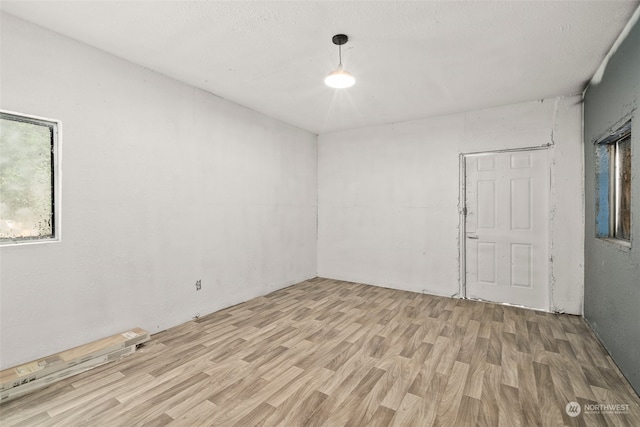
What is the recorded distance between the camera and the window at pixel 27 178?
2303mm

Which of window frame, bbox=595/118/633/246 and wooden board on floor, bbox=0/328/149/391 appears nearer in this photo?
wooden board on floor, bbox=0/328/149/391

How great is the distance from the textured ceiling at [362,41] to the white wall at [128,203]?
0.31 metres

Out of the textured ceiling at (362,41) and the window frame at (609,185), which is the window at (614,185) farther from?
the textured ceiling at (362,41)

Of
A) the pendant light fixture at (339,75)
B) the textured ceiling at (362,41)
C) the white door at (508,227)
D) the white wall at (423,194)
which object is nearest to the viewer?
the textured ceiling at (362,41)

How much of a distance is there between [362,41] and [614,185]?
2.90 meters

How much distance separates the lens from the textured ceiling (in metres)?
2.20

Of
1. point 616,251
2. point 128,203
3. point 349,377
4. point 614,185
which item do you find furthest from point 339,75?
point 614,185

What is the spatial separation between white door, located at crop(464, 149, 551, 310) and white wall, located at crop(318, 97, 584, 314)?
0.45 feet

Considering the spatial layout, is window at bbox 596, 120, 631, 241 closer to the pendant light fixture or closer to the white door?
the white door

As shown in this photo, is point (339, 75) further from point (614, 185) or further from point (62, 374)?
point (62, 374)

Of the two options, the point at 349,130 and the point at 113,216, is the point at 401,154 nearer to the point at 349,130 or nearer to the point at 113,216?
the point at 349,130

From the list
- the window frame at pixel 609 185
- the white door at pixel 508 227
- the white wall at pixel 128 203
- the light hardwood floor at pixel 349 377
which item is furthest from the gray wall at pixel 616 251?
the white wall at pixel 128 203

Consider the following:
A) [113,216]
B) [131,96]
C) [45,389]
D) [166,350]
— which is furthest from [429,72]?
[45,389]

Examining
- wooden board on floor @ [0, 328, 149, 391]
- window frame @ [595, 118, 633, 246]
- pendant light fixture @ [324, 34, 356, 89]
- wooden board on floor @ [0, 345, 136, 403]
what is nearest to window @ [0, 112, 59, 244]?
wooden board on floor @ [0, 328, 149, 391]
